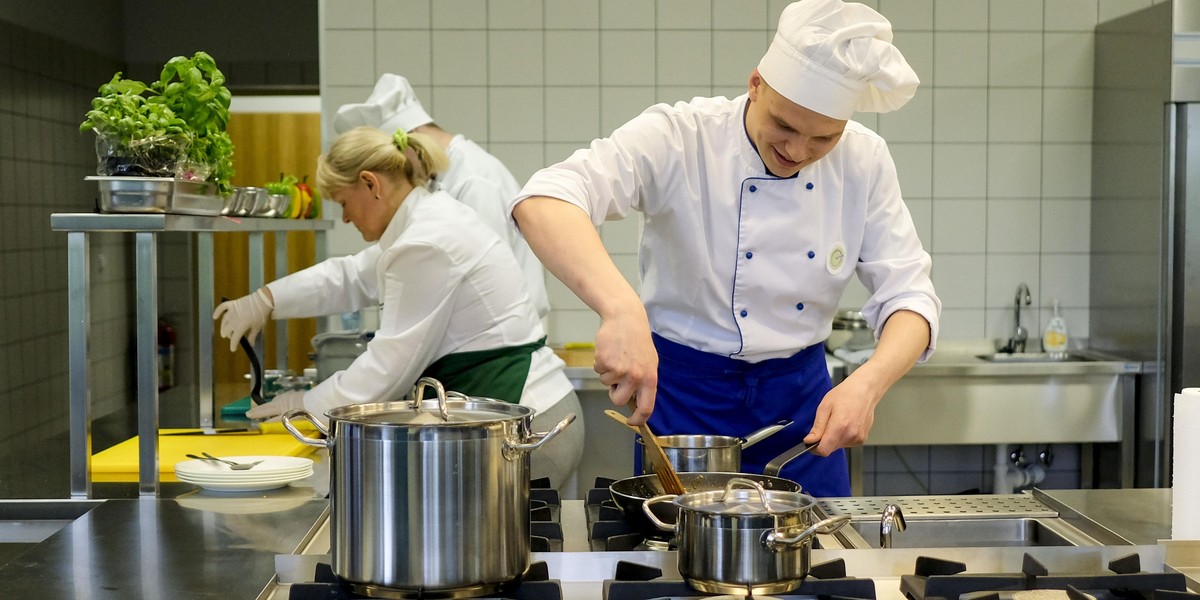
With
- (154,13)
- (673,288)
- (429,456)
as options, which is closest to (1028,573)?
(429,456)

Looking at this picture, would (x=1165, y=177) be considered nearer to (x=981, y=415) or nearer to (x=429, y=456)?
(x=981, y=415)

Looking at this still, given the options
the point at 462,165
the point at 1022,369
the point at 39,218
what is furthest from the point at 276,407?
the point at 39,218

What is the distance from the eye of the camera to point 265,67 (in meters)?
5.28

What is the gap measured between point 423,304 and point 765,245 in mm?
920

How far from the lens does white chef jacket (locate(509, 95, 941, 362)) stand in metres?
1.77

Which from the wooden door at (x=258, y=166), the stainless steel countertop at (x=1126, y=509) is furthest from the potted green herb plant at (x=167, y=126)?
the wooden door at (x=258, y=166)

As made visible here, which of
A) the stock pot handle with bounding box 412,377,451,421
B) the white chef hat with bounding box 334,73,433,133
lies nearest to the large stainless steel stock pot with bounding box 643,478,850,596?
the stock pot handle with bounding box 412,377,451,421

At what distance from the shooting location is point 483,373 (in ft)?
8.41

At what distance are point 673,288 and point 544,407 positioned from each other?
2.92 feet

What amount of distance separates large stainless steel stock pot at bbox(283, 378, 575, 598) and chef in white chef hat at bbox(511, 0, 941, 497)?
61 centimetres

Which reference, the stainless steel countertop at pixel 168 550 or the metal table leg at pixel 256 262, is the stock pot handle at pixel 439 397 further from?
the metal table leg at pixel 256 262

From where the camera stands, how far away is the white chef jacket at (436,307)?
235cm

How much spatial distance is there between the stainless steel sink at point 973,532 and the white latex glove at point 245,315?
1.70 meters

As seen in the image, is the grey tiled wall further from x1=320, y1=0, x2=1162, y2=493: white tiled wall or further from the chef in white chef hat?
the chef in white chef hat
